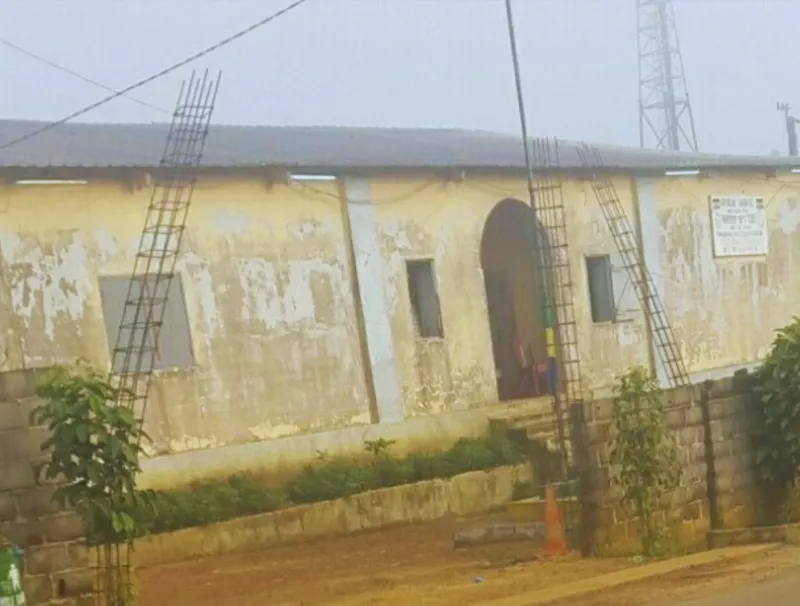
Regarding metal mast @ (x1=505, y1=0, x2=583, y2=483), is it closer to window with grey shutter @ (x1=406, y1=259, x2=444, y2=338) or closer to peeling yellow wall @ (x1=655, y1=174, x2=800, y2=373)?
window with grey shutter @ (x1=406, y1=259, x2=444, y2=338)

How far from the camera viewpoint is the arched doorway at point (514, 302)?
2309 centimetres

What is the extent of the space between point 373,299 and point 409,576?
22.4ft

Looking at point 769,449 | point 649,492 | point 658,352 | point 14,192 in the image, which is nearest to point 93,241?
point 14,192

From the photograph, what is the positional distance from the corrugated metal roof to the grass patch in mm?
4229

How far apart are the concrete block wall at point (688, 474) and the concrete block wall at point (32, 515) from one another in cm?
548

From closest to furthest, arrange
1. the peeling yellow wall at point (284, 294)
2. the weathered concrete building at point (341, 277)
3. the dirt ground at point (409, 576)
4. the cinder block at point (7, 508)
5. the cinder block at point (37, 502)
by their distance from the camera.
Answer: the cinder block at point (7, 508) → the cinder block at point (37, 502) → the dirt ground at point (409, 576) → the peeling yellow wall at point (284, 294) → the weathered concrete building at point (341, 277)

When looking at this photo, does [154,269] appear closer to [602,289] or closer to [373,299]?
[373,299]

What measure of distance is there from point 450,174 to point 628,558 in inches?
354

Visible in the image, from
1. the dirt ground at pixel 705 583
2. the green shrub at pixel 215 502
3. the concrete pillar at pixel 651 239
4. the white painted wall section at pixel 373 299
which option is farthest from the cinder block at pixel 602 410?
the concrete pillar at pixel 651 239

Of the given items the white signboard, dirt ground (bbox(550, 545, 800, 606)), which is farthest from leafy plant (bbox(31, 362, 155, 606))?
the white signboard

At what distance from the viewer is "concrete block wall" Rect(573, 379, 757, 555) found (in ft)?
39.8

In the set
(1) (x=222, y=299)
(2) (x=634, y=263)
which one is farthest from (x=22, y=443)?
(2) (x=634, y=263)

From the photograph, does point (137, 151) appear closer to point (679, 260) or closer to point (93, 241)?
point (93, 241)

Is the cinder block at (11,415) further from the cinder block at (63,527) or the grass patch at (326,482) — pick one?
the grass patch at (326,482)
